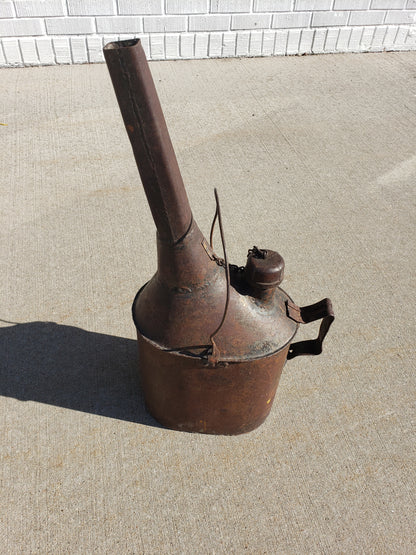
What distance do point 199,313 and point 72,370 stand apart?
3.91ft

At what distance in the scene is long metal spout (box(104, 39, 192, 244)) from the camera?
5.22 ft

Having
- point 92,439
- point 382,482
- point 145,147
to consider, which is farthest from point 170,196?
point 382,482

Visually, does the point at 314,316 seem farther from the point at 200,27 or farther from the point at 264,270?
the point at 200,27

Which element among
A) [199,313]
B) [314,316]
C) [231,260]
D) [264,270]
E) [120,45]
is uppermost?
[120,45]

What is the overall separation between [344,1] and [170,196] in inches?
256

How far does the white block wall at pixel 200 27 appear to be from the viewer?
19.9 feet

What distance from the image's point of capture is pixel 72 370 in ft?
9.44

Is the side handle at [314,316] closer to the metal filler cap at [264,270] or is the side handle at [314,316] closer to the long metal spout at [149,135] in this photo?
the metal filler cap at [264,270]

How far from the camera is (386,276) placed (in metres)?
3.66

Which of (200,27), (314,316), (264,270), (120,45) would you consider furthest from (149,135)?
(200,27)

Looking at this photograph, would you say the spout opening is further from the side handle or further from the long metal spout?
the side handle

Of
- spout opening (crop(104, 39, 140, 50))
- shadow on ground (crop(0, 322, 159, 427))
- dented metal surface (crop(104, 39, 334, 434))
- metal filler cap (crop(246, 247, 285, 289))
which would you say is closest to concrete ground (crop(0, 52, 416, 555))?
shadow on ground (crop(0, 322, 159, 427))

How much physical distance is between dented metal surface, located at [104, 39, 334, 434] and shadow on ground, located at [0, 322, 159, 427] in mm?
434

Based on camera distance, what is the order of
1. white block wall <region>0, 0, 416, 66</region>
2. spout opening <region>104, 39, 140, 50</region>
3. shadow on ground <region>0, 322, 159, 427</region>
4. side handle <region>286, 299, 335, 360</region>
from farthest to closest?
white block wall <region>0, 0, 416, 66</region> → shadow on ground <region>0, 322, 159, 427</region> → side handle <region>286, 299, 335, 360</region> → spout opening <region>104, 39, 140, 50</region>
